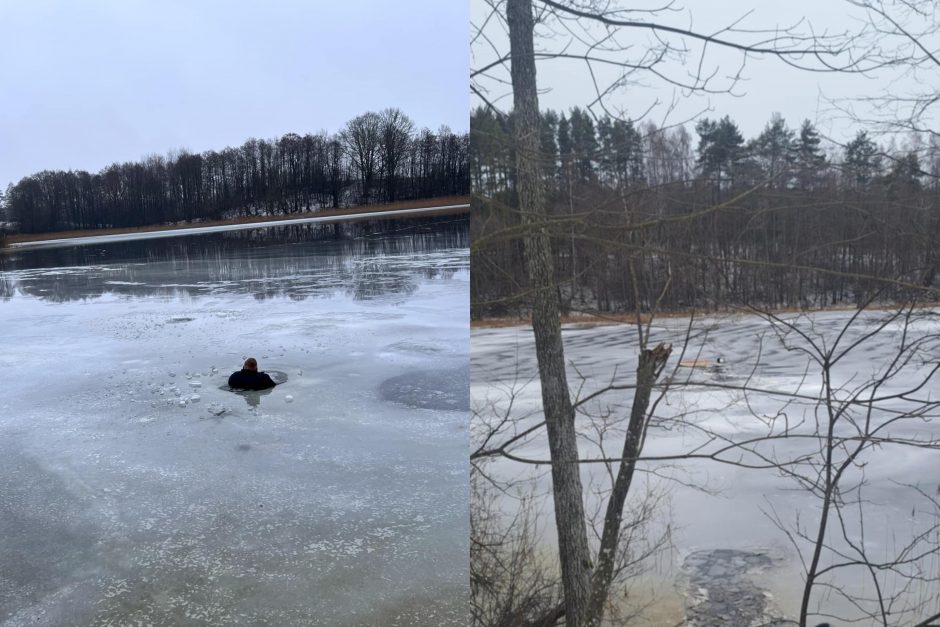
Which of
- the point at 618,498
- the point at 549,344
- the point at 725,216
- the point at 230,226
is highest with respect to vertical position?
the point at 230,226

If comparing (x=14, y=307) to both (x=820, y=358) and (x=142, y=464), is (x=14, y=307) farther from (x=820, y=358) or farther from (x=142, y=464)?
(x=820, y=358)

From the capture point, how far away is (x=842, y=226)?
1.56 meters

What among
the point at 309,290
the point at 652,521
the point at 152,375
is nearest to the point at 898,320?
the point at 652,521

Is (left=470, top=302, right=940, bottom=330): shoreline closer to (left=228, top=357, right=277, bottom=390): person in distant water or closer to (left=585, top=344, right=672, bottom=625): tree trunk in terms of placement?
(left=585, top=344, right=672, bottom=625): tree trunk

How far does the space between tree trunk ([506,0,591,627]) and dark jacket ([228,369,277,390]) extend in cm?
588

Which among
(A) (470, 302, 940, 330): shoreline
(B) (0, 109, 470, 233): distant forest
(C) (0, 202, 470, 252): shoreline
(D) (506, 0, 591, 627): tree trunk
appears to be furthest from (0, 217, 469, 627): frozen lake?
(B) (0, 109, 470, 233): distant forest

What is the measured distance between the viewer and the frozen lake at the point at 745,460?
1.52 meters

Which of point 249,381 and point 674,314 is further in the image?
point 249,381

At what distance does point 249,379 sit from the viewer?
7059 millimetres

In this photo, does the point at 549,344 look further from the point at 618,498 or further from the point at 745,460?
the point at 745,460

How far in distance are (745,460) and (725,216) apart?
0.49 m

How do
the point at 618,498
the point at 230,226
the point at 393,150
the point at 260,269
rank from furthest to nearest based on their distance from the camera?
the point at 230,226
the point at 393,150
the point at 260,269
the point at 618,498

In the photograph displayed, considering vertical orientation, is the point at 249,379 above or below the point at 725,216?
below

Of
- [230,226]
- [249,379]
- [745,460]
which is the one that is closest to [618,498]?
[745,460]
